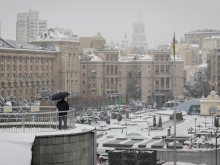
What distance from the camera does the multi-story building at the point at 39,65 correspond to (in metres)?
126

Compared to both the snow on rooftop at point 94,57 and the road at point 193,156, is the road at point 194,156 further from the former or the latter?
the snow on rooftop at point 94,57

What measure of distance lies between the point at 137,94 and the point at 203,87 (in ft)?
89.5

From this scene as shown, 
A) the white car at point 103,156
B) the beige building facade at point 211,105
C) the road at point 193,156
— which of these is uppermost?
the beige building facade at point 211,105

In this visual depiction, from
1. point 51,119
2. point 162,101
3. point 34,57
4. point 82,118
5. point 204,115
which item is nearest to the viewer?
point 51,119

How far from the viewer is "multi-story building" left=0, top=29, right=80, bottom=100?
412ft

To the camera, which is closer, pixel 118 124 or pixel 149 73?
pixel 118 124

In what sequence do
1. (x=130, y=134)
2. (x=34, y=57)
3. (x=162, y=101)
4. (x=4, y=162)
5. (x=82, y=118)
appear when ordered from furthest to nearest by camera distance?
(x=162, y=101)
(x=34, y=57)
(x=82, y=118)
(x=130, y=134)
(x=4, y=162)

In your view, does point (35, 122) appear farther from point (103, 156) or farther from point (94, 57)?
point (94, 57)

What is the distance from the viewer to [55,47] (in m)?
144

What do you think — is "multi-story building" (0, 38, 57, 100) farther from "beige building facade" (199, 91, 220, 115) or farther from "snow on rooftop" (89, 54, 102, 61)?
"beige building facade" (199, 91, 220, 115)

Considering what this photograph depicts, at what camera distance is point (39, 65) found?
138875 millimetres

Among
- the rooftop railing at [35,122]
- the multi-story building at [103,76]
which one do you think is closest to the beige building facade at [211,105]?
the multi-story building at [103,76]

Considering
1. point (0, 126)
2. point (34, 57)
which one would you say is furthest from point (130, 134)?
point (34, 57)

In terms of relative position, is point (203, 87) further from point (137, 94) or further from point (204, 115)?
point (204, 115)
